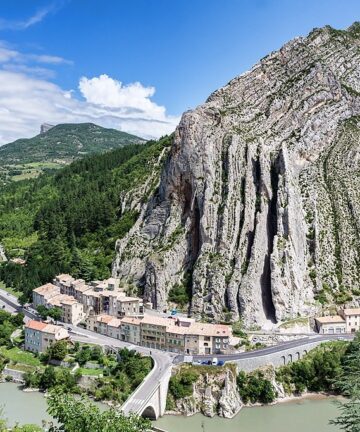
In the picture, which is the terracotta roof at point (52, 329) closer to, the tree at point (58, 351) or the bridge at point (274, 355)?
the tree at point (58, 351)

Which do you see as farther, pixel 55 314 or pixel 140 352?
pixel 55 314

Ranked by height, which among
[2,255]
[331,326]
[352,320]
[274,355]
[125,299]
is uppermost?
[2,255]

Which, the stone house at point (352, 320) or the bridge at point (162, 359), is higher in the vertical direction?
the stone house at point (352, 320)

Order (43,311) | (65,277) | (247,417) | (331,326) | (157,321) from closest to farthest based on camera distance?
(247,417)
(157,321)
(331,326)
(43,311)
(65,277)

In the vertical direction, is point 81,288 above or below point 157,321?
above

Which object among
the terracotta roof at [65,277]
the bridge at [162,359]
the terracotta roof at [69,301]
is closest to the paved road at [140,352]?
the bridge at [162,359]

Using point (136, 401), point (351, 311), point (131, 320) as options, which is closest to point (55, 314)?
point (131, 320)

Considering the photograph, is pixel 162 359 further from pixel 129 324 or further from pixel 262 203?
pixel 262 203
